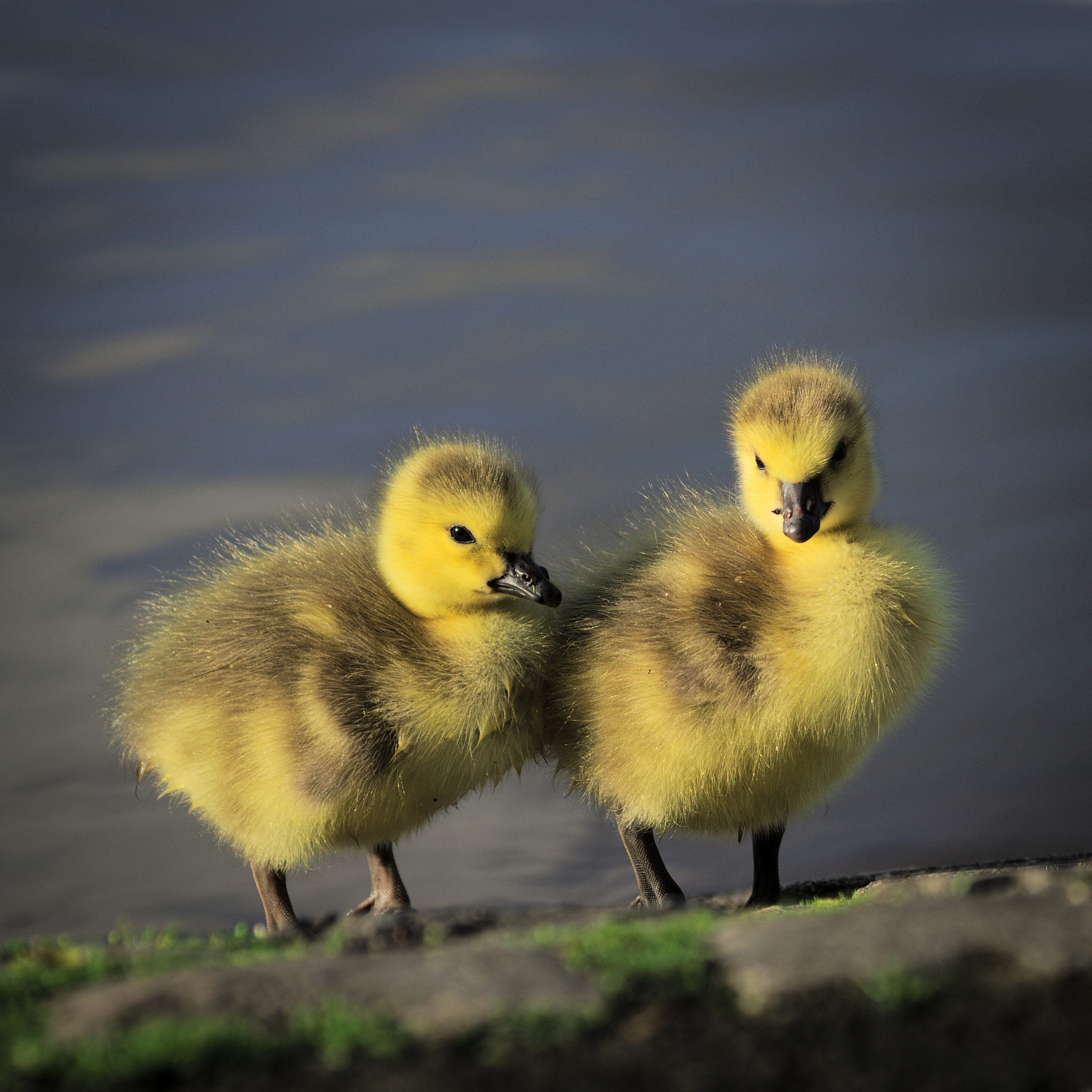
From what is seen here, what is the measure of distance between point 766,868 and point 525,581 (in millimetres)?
1005

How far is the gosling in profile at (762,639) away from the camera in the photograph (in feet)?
8.63

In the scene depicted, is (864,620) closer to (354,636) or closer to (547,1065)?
(354,636)

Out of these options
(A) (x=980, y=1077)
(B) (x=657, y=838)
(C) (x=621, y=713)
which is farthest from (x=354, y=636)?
(A) (x=980, y=1077)

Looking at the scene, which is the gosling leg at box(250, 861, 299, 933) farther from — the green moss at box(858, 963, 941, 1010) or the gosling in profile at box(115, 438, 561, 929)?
the green moss at box(858, 963, 941, 1010)

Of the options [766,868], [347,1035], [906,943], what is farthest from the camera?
[766,868]

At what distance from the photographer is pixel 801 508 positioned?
2.60 metres

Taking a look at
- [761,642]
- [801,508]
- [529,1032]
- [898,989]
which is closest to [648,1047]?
[529,1032]

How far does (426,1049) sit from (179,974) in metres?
0.40

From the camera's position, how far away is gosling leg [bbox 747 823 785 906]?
10.1 ft

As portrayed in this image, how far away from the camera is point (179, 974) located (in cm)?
178

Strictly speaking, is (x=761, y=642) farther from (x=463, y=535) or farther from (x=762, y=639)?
(x=463, y=535)

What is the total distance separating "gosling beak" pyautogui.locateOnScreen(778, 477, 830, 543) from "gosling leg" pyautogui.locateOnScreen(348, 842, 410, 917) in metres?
1.22

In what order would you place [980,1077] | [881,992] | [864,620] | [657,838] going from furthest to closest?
[657,838], [864,620], [881,992], [980,1077]

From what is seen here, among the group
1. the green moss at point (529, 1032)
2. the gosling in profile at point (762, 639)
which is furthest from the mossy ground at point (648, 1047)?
the gosling in profile at point (762, 639)
